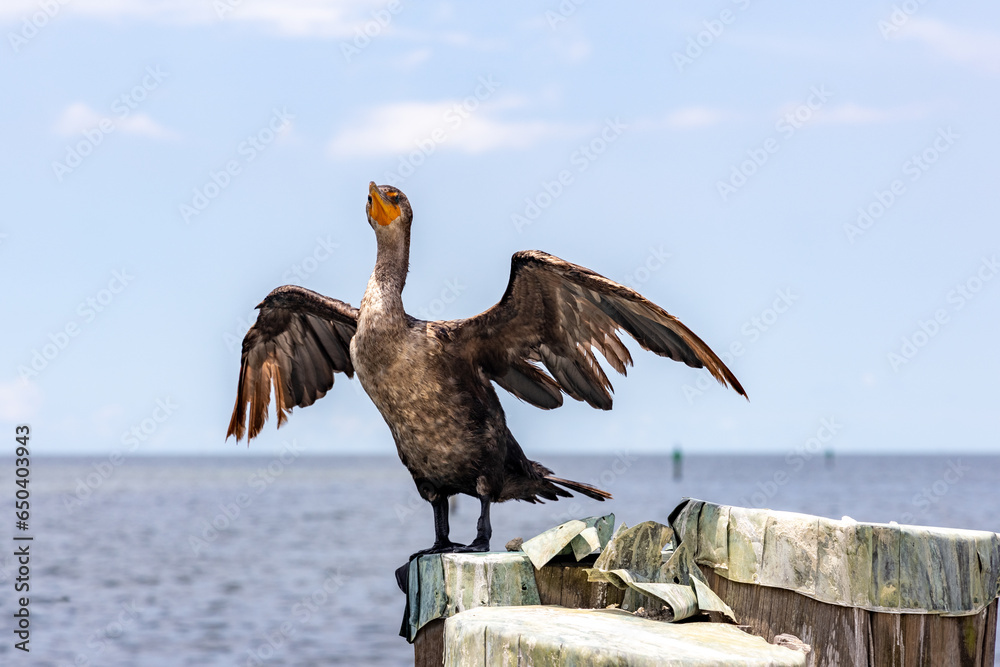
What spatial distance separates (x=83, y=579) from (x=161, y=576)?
1.71 meters

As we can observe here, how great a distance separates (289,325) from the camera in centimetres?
609

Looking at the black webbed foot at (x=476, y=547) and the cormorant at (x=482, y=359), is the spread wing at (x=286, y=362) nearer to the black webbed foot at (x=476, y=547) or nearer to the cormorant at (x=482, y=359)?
the cormorant at (x=482, y=359)

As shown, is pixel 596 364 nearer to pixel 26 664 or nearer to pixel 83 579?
pixel 26 664

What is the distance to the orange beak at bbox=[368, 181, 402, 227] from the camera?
5.11 m

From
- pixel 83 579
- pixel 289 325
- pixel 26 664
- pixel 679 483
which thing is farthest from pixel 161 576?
pixel 679 483

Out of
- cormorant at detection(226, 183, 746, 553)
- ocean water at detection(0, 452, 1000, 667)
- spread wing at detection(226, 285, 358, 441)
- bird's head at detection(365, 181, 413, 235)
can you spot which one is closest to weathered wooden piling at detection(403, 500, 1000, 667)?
cormorant at detection(226, 183, 746, 553)

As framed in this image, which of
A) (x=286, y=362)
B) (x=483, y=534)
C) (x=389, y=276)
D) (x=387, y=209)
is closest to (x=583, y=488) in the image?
(x=483, y=534)

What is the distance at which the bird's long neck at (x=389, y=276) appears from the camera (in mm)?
5027

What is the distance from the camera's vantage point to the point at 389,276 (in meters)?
5.17

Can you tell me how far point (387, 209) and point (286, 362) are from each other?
1498mm

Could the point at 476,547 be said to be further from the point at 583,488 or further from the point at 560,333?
the point at 560,333

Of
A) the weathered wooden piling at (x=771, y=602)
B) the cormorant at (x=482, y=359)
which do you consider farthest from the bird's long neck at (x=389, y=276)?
the weathered wooden piling at (x=771, y=602)

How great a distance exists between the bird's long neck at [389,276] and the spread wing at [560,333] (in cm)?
33

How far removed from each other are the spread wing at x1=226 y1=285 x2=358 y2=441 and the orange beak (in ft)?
3.01
